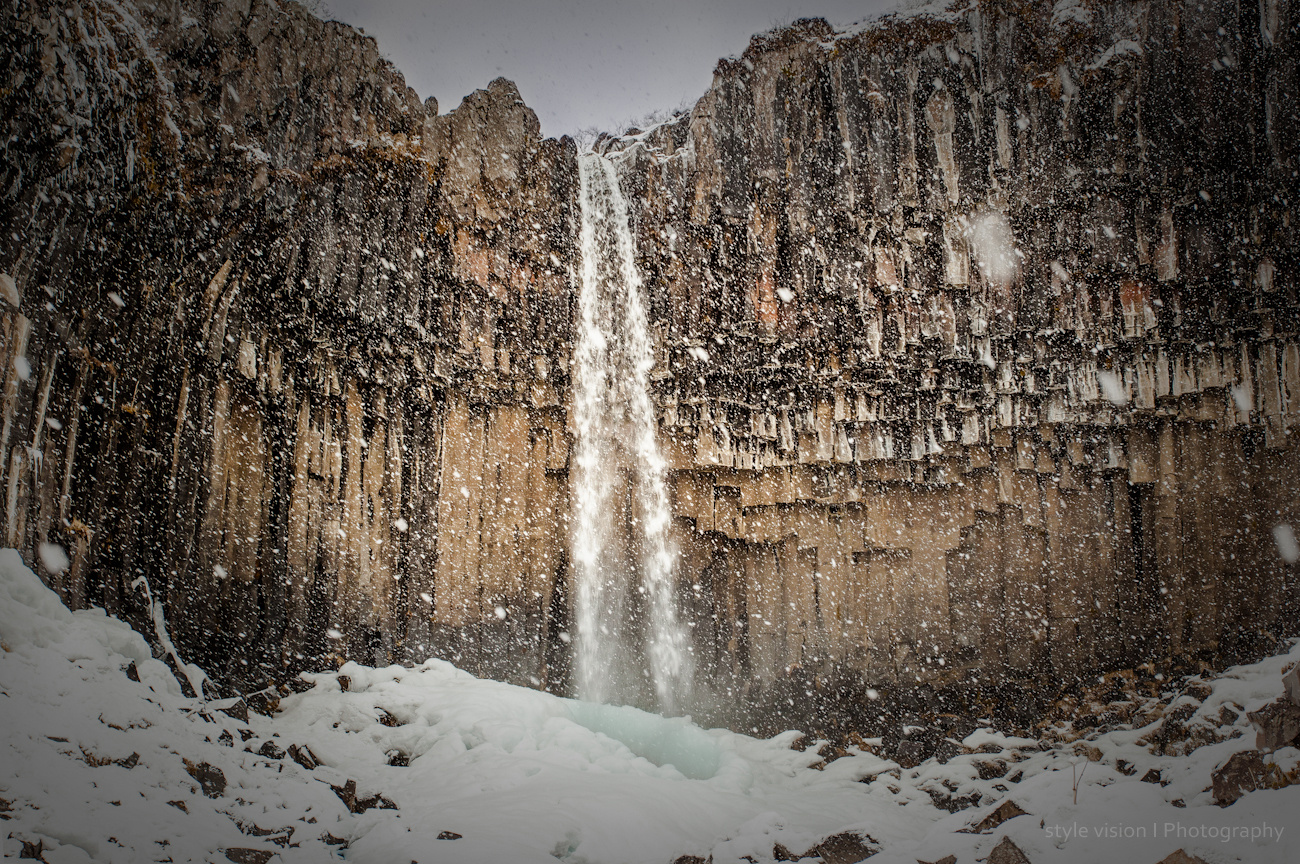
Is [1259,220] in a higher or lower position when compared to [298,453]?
higher

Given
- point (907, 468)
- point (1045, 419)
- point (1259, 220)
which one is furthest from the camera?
point (907, 468)

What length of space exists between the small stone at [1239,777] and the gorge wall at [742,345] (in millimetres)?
5166

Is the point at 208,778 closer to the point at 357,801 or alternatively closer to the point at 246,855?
the point at 246,855

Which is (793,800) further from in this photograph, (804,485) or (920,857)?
(804,485)

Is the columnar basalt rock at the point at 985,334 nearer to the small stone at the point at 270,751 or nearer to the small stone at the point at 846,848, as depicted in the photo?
the small stone at the point at 846,848

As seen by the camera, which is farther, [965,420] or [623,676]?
[623,676]

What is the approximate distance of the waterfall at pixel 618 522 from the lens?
10.1m

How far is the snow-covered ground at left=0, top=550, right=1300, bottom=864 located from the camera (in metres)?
3.87

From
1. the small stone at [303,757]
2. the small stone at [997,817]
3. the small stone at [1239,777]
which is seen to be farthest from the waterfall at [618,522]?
the small stone at [1239,777]

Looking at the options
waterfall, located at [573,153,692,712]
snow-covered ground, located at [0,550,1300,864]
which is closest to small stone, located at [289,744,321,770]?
snow-covered ground, located at [0,550,1300,864]

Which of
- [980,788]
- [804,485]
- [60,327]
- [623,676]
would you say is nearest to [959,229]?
[804,485]

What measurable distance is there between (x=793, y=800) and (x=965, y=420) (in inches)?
223

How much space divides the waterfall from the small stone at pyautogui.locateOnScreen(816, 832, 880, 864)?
5240mm

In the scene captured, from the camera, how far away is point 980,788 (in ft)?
21.8
